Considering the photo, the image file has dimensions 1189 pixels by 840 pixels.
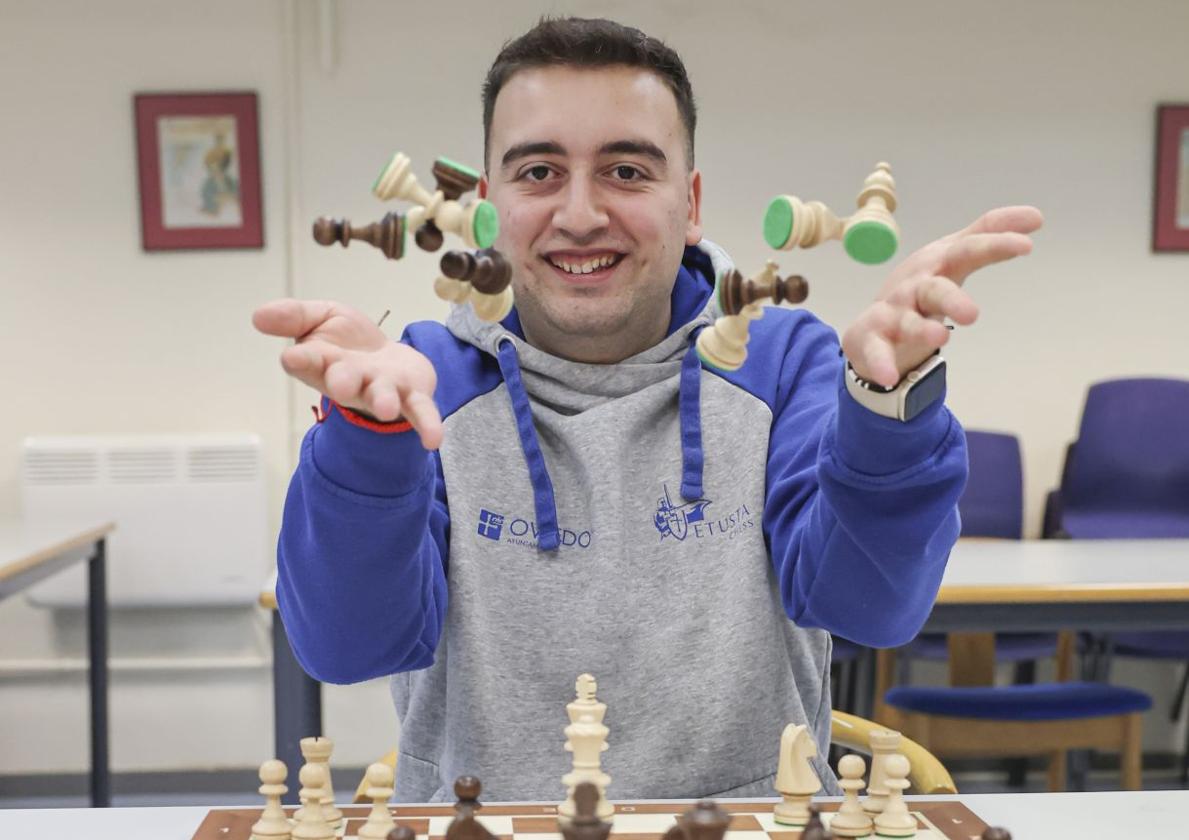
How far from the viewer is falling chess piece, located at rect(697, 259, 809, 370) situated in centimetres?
104

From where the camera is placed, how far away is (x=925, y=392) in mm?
1177

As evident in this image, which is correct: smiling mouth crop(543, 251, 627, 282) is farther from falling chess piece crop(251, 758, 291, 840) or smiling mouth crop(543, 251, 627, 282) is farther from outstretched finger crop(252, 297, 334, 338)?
falling chess piece crop(251, 758, 291, 840)

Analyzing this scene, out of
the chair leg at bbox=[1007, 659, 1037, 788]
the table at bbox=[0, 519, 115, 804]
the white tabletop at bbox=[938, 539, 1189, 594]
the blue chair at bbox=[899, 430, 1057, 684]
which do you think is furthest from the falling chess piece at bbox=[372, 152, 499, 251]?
the chair leg at bbox=[1007, 659, 1037, 788]

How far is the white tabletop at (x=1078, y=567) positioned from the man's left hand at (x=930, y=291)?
70.3 inches

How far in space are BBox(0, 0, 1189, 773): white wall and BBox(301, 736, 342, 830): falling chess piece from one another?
3.75 meters

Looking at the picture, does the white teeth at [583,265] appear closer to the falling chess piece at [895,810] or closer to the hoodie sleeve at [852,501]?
the hoodie sleeve at [852,501]

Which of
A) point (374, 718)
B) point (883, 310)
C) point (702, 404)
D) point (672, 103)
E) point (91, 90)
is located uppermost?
point (91, 90)

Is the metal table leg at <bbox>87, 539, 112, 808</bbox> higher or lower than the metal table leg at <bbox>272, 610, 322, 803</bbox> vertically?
lower

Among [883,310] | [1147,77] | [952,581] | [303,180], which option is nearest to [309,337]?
[883,310]

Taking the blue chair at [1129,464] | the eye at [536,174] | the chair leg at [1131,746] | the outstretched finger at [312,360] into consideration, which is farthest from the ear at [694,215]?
the blue chair at [1129,464]

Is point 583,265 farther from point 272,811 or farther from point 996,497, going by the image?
point 996,497

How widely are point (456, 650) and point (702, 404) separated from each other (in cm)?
49

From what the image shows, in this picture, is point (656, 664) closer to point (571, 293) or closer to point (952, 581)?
point (571, 293)

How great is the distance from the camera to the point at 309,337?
3.59ft
